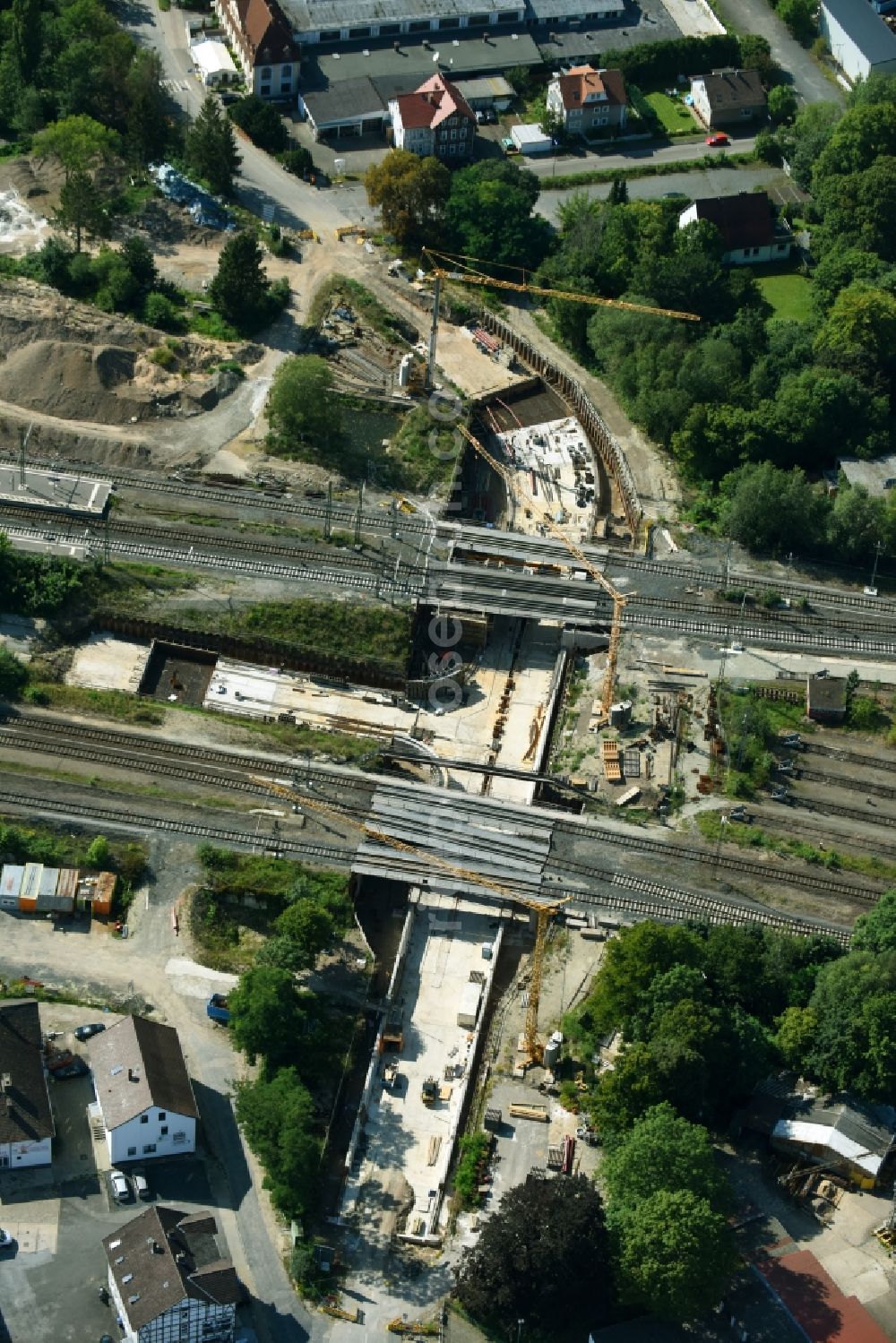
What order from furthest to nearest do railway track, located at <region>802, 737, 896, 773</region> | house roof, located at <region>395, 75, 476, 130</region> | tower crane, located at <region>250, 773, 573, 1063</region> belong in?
house roof, located at <region>395, 75, 476, 130</region> < railway track, located at <region>802, 737, 896, 773</region> < tower crane, located at <region>250, 773, 573, 1063</region>

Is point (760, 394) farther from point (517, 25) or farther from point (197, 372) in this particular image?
point (517, 25)

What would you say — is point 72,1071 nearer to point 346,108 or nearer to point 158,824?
point 158,824

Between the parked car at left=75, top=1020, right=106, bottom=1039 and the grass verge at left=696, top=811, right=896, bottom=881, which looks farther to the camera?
the grass verge at left=696, top=811, right=896, bottom=881

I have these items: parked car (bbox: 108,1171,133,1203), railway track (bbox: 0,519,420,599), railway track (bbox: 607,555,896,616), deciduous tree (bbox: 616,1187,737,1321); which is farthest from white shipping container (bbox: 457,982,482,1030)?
railway track (bbox: 607,555,896,616)

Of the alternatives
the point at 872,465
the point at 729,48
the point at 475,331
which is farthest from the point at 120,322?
the point at 729,48

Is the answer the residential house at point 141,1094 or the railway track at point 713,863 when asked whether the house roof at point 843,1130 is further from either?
the residential house at point 141,1094

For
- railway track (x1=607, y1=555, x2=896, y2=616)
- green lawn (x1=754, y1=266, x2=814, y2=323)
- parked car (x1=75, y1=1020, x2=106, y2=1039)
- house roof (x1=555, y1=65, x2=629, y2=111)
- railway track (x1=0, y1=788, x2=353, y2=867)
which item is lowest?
parked car (x1=75, y1=1020, x2=106, y2=1039)

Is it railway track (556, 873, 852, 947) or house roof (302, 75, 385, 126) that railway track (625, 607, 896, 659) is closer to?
railway track (556, 873, 852, 947)

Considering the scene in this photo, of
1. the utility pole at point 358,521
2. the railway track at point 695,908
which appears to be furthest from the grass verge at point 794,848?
the utility pole at point 358,521
